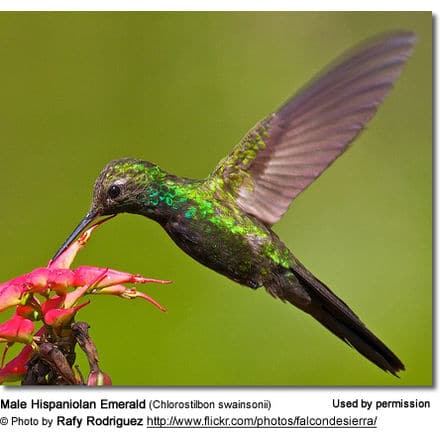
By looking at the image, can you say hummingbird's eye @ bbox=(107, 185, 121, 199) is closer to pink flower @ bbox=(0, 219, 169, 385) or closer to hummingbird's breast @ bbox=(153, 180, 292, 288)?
hummingbird's breast @ bbox=(153, 180, 292, 288)

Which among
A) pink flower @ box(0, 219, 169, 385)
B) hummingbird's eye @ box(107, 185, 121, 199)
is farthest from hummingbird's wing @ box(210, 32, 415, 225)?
pink flower @ box(0, 219, 169, 385)

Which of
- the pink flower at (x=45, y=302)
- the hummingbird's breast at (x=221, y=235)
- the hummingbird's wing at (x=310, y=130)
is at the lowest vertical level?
the pink flower at (x=45, y=302)

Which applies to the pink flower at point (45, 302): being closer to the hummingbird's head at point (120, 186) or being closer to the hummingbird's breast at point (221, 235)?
the hummingbird's head at point (120, 186)

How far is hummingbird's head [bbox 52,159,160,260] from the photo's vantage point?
74.9 inches

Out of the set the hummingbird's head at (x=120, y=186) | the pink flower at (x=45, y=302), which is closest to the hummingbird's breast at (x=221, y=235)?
the hummingbird's head at (x=120, y=186)

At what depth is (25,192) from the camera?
292 centimetres

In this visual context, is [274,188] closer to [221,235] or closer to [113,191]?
[221,235]

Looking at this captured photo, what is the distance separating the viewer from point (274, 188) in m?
2.14

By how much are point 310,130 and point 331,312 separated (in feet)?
1.64

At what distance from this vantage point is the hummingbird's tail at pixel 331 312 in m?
2.14

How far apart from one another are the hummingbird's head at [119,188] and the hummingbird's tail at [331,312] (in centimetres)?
47

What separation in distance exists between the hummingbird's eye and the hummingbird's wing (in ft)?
1.17

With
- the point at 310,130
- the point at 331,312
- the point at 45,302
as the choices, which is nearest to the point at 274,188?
the point at 310,130
